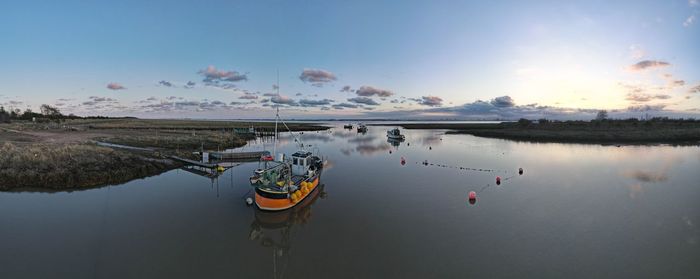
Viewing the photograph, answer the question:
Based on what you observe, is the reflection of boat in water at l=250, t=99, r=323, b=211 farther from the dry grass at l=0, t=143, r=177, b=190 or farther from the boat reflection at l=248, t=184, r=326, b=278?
the dry grass at l=0, t=143, r=177, b=190

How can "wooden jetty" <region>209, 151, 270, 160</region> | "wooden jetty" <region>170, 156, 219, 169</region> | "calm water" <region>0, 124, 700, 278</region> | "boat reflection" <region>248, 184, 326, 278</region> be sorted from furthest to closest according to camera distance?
"wooden jetty" <region>209, 151, 270, 160</region>, "wooden jetty" <region>170, 156, 219, 169</region>, "boat reflection" <region>248, 184, 326, 278</region>, "calm water" <region>0, 124, 700, 278</region>

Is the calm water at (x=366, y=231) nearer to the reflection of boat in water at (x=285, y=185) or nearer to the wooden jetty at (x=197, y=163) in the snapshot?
the reflection of boat in water at (x=285, y=185)

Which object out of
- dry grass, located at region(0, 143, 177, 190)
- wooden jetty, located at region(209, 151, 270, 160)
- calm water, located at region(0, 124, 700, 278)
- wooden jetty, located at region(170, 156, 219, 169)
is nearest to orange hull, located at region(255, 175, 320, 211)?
calm water, located at region(0, 124, 700, 278)

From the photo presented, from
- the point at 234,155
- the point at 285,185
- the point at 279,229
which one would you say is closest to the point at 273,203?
the point at 285,185

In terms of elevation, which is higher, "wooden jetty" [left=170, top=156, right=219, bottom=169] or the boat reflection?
"wooden jetty" [left=170, top=156, right=219, bottom=169]

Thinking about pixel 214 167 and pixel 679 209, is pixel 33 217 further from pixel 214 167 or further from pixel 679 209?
pixel 679 209

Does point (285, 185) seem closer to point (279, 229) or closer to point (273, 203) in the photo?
point (273, 203)
